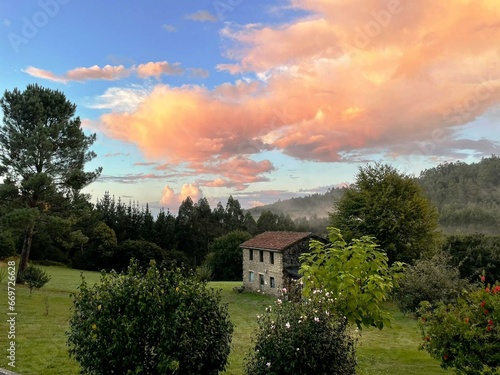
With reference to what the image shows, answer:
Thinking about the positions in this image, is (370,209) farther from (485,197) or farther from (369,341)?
(485,197)

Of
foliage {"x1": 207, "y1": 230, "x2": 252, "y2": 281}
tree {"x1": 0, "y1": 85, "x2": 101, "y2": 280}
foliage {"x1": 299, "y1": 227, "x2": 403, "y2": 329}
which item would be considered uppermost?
tree {"x1": 0, "y1": 85, "x2": 101, "y2": 280}

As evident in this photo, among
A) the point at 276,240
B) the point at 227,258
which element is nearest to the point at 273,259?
the point at 276,240

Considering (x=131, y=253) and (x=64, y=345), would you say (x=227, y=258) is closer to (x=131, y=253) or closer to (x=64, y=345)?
(x=131, y=253)

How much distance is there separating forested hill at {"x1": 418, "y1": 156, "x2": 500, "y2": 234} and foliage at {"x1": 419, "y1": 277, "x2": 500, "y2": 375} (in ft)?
318

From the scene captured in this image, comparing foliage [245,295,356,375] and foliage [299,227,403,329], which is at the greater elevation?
foliage [299,227,403,329]

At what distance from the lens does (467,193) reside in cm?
13138

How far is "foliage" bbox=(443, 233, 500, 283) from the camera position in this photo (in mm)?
42463

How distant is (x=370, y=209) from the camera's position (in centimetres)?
3953

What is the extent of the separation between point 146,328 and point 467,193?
14685 centimetres

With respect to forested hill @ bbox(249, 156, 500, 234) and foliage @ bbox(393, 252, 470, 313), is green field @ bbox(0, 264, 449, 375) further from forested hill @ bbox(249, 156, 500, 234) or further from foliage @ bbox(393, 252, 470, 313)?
forested hill @ bbox(249, 156, 500, 234)

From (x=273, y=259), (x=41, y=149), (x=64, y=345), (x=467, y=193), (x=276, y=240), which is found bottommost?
(x=64, y=345)

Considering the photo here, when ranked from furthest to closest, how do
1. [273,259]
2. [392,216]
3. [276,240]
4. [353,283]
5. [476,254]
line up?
[276,240]
[476,254]
[273,259]
[392,216]
[353,283]

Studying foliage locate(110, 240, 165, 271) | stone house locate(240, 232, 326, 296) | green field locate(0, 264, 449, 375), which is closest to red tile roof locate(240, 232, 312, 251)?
stone house locate(240, 232, 326, 296)

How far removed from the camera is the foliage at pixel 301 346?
25.8 ft
